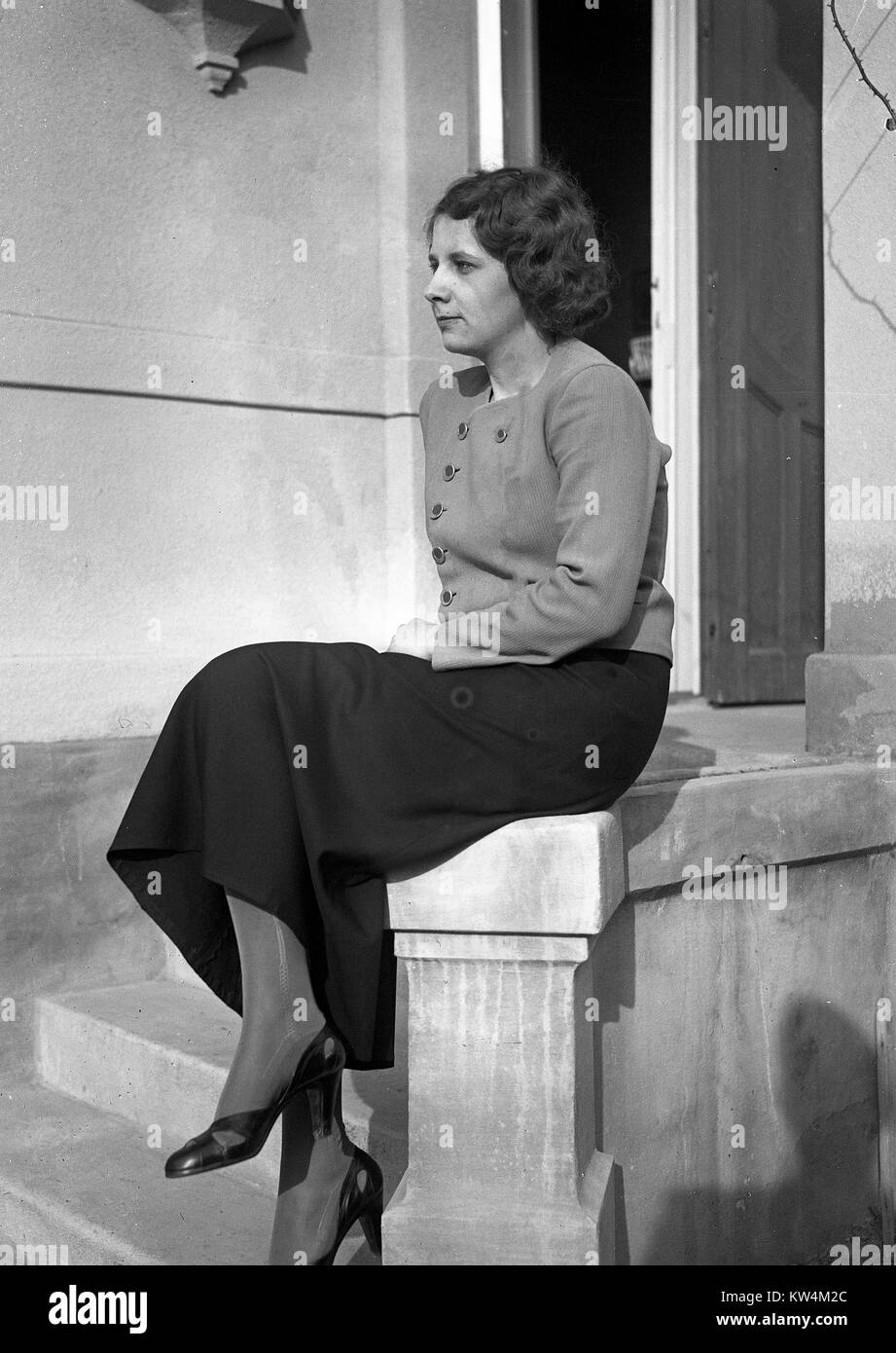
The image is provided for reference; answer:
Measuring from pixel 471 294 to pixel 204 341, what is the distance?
1741mm

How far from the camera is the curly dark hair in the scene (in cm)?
249

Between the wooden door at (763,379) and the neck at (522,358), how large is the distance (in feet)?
9.48

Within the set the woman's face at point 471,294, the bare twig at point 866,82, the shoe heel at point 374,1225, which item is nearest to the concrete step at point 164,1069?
the shoe heel at point 374,1225

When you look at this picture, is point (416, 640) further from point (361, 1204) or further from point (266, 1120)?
point (361, 1204)

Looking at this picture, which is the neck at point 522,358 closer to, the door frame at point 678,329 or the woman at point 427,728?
the woman at point 427,728

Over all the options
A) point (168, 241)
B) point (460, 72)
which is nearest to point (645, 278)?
point (460, 72)

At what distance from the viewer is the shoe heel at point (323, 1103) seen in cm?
231

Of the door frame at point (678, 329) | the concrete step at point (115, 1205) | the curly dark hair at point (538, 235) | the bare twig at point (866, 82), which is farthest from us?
the door frame at point (678, 329)

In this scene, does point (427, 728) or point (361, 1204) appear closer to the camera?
point (427, 728)

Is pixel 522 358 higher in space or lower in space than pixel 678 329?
lower

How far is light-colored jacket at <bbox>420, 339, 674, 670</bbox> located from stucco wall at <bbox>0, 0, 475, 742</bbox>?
1.50 meters

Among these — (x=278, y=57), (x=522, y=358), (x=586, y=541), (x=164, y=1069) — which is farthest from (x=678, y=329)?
(x=164, y=1069)

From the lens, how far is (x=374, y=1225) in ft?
8.07

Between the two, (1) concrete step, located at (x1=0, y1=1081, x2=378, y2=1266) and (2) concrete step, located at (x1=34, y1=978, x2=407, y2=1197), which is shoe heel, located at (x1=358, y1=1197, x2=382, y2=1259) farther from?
(2) concrete step, located at (x1=34, y1=978, x2=407, y2=1197)
